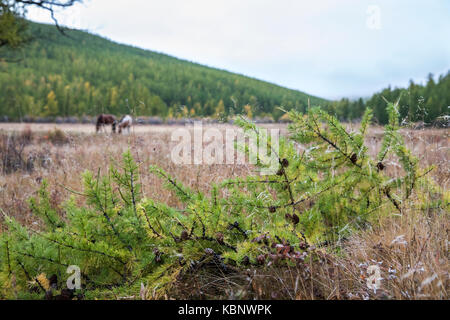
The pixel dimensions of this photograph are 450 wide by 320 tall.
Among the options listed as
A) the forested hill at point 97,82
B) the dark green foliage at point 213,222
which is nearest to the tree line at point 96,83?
the forested hill at point 97,82

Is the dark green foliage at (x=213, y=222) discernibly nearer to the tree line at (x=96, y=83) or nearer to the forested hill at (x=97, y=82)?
the tree line at (x=96, y=83)

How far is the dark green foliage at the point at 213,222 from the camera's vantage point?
139 centimetres

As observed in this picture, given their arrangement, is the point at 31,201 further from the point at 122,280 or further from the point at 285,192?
the point at 285,192

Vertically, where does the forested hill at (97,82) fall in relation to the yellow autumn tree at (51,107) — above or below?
above

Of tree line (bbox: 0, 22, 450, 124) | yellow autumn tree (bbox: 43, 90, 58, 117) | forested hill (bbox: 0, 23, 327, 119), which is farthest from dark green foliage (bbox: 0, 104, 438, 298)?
forested hill (bbox: 0, 23, 327, 119)

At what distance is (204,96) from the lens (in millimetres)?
64688

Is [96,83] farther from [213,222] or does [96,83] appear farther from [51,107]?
[213,222]

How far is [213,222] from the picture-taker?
1.51 meters

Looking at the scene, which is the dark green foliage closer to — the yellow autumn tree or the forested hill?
the yellow autumn tree

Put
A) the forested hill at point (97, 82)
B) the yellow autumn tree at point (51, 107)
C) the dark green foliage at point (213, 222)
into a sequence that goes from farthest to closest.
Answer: the forested hill at point (97, 82)
the yellow autumn tree at point (51, 107)
the dark green foliage at point (213, 222)

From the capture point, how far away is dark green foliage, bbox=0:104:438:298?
4.55 ft

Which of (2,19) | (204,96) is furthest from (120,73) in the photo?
(2,19)

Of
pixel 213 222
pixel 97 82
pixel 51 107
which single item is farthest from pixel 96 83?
pixel 213 222

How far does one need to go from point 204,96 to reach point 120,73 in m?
22.3
